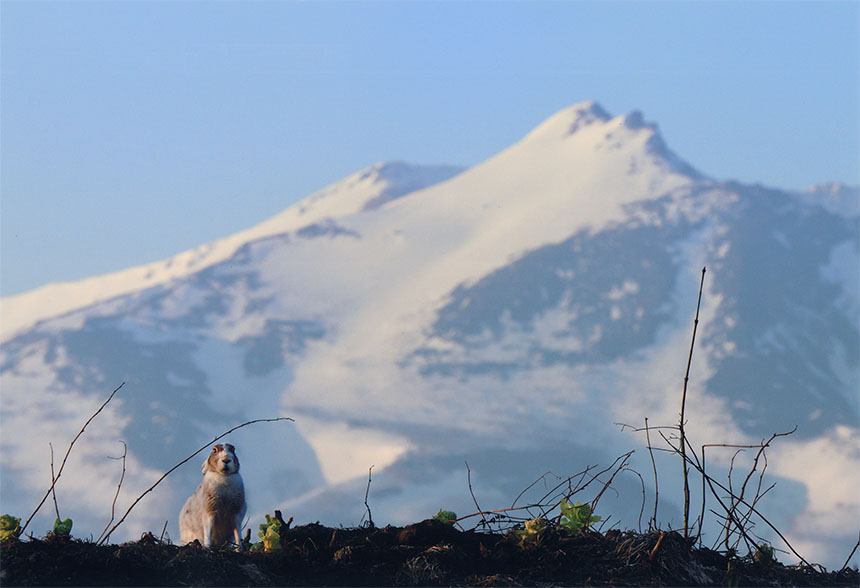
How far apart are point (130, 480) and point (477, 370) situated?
69.8 m

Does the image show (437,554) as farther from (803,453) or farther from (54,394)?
(54,394)

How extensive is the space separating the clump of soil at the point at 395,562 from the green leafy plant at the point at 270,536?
0.05 meters

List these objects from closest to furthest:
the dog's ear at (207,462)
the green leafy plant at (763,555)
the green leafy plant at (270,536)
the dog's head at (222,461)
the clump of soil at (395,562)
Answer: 1. the clump of soil at (395,562)
2. the green leafy plant at (270,536)
3. the green leafy plant at (763,555)
4. the dog's head at (222,461)
5. the dog's ear at (207,462)

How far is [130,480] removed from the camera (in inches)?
6265

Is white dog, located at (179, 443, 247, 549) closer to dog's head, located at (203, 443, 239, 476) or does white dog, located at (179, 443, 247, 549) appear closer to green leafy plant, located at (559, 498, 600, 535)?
dog's head, located at (203, 443, 239, 476)

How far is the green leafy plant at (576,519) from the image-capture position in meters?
6.93

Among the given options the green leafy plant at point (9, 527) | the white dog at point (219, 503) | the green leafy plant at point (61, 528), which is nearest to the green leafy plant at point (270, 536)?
the white dog at point (219, 503)

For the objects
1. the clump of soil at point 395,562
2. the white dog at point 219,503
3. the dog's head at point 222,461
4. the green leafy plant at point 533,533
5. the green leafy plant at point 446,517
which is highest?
the dog's head at point 222,461

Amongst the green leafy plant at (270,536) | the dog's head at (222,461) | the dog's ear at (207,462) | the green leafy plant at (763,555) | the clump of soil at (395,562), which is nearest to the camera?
the clump of soil at (395,562)

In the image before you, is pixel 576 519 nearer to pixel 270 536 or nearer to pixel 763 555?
pixel 763 555

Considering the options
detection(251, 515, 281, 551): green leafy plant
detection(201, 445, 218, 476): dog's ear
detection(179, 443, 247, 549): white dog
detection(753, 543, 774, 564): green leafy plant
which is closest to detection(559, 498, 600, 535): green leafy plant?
detection(753, 543, 774, 564): green leafy plant

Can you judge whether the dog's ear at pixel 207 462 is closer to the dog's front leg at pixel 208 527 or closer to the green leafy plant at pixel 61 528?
the dog's front leg at pixel 208 527

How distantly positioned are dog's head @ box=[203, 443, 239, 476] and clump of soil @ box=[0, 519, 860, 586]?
107 centimetres

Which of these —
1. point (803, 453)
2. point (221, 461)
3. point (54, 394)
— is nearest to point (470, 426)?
point (803, 453)
